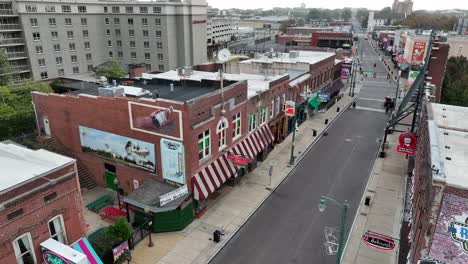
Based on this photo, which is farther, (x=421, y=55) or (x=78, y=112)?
(x=421, y=55)

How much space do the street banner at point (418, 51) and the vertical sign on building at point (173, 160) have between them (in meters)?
71.4

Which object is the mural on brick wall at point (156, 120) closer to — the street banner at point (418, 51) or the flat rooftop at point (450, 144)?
the flat rooftop at point (450, 144)

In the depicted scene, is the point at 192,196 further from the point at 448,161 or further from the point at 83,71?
the point at 83,71

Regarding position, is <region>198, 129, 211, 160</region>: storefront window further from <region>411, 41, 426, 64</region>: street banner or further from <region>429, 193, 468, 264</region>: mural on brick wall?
<region>411, 41, 426, 64</region>: street banner

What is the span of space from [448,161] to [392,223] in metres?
10.1

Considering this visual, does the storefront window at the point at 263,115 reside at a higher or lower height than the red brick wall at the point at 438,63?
lower

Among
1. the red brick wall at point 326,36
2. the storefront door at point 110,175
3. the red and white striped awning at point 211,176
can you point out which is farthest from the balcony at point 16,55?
the red brick wall at point 326,36

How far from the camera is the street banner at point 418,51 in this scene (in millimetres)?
74625

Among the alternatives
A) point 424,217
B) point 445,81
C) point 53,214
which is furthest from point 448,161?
point 445,81

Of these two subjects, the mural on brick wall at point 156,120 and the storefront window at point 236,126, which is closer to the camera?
the mural on brick wall at point 156,120

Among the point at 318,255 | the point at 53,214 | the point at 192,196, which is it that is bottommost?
the point at 318,255

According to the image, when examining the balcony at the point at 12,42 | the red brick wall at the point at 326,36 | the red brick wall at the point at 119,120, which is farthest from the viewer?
the red brick wall at the point at 326,36

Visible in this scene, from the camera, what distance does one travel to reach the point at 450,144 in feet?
61.4

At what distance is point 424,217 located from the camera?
14.8 metres
